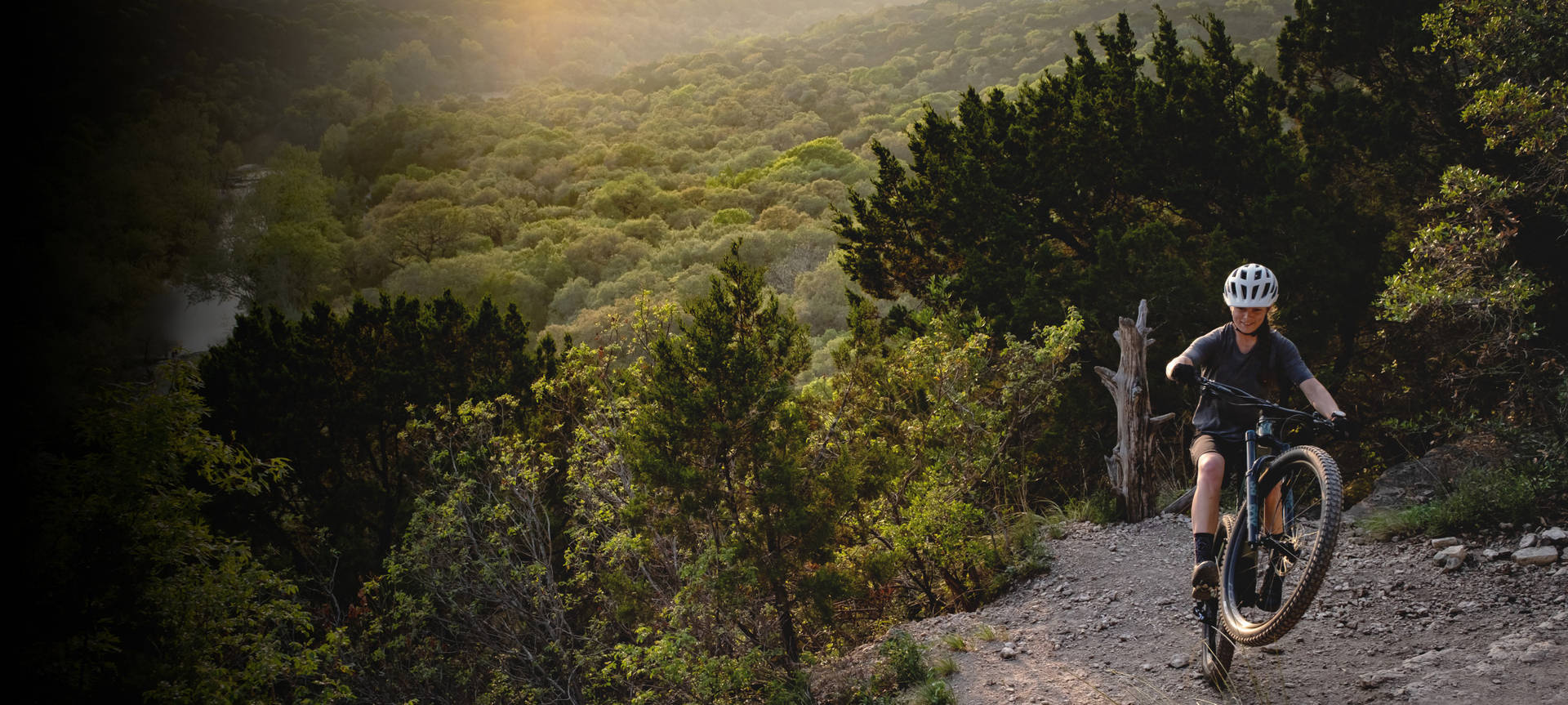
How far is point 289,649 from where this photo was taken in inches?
492

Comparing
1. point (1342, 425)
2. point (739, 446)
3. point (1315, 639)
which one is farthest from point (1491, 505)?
point (739, 446)

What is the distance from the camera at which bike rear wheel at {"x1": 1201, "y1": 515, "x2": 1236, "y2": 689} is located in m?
4.84

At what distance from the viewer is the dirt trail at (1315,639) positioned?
181 inches

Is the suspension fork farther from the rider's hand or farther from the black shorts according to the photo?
the rider's hand

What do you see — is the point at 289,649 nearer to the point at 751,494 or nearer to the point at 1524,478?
the point at 751,494

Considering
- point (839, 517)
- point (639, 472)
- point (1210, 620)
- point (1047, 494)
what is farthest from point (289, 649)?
point (1210, 620)

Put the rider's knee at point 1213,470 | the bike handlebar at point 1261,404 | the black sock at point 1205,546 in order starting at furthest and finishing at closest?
the black sock at point 1205,546
the rider's knee at point 1213,470
the bike handlebar at point 1261,404

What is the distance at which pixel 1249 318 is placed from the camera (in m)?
4.61

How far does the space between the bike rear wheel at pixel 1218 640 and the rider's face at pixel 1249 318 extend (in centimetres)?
105

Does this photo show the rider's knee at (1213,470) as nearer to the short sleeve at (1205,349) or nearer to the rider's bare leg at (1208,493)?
the rider's bare leg at (1208,493)

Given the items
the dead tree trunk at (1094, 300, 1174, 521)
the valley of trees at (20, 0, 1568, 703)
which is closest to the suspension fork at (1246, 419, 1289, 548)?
the valley of trees at (20, 0, 1568, 703)

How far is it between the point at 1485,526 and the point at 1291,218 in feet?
26.4

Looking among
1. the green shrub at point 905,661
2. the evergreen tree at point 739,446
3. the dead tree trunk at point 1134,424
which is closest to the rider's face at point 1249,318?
the green shrub at point 905,661

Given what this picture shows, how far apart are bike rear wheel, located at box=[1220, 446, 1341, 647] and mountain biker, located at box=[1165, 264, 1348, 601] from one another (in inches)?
4.2
